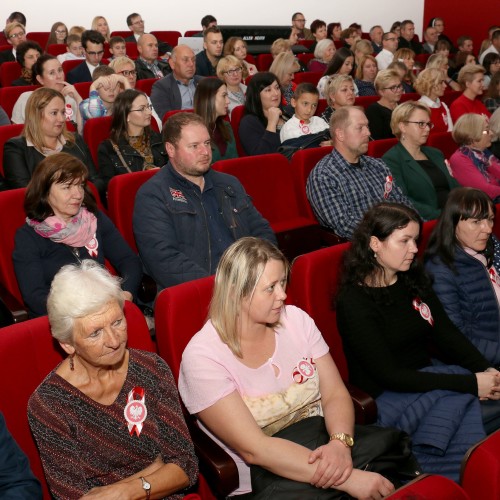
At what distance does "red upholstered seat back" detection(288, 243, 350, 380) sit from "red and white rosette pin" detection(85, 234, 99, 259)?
806 mm

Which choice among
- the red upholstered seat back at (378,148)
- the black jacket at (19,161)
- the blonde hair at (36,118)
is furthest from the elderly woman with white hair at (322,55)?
the black jacket at (19,161)

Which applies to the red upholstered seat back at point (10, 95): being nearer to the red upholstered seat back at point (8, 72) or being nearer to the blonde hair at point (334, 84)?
the red upholstered seat back at point (8, 72)

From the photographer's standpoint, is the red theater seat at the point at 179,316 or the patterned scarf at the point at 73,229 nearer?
the red theater seat at the point at 179,316

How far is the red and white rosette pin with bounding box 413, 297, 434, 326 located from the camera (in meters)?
2.22

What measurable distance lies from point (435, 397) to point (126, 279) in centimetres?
120

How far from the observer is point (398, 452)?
5.70ft

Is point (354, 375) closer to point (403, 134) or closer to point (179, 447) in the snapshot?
point (179, 447)

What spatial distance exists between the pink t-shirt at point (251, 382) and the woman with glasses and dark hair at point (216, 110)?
2321mm

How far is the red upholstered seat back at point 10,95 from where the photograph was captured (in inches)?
189

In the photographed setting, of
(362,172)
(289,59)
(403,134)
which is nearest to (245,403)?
(362,172)

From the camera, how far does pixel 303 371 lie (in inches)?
72.3

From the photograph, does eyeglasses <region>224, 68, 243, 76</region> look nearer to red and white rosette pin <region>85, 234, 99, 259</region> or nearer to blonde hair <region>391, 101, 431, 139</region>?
blonde hair <region>391, 101, 431, 139</region>

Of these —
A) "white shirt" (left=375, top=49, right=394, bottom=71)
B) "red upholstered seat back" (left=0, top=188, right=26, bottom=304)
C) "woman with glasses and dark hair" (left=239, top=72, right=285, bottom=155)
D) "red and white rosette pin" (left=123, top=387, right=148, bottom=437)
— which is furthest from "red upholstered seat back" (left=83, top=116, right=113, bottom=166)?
"white shirt" (left=375, top=49, right=394, bottom=71)

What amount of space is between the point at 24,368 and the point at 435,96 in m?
4.28
